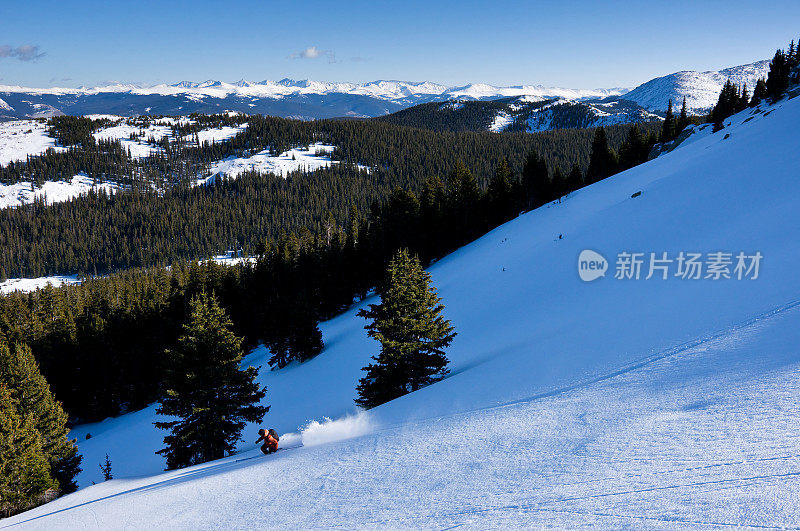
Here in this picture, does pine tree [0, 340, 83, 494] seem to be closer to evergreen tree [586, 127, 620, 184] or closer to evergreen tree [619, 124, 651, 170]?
evergreen tree [586, 127, 620, 184]

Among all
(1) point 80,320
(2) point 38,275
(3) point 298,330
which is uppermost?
(3) point 298,330

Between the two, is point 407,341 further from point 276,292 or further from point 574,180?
point 574,180

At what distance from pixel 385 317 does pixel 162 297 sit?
48.4 metres

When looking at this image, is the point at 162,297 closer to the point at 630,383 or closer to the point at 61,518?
the point at 61,518

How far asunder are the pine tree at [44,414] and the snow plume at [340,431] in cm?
2084

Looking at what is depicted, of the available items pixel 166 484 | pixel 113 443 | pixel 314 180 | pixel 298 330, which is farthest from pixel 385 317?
pixel 314 180

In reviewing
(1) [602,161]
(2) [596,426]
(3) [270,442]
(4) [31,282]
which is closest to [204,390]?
(3) [270,442]

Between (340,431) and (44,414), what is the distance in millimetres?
23988

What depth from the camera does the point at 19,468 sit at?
18.3m

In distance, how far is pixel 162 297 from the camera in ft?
181

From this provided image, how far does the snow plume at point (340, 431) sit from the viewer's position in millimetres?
11641

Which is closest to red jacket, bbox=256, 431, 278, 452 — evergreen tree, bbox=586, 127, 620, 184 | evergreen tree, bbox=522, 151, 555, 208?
evergreen tree, bbox=522, 151, 555, 208

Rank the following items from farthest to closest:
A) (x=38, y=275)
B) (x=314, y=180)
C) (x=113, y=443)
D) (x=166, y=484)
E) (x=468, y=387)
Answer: (x=314, y=180) → (x=38, y=275) → (x=113, y=443) → (x=468, y=387) → (x=166, y=484)

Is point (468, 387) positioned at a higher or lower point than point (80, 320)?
higher
